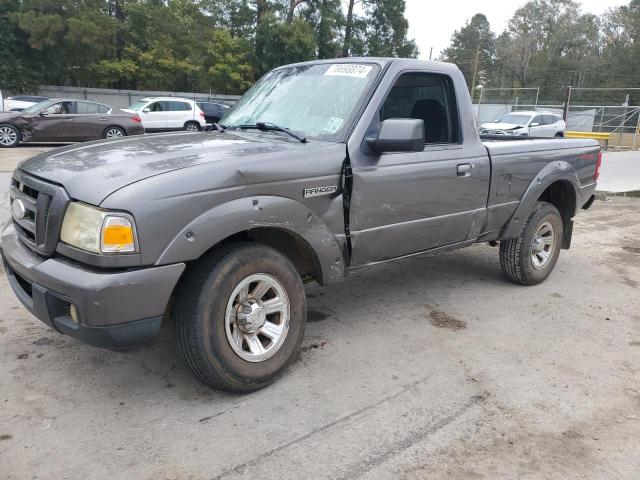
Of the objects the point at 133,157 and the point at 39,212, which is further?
the point at 133,157

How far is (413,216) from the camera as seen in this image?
3887 mm

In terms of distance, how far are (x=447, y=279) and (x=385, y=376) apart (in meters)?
2.25

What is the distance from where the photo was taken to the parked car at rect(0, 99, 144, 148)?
14820mm

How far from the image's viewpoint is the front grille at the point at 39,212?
2.71 meters

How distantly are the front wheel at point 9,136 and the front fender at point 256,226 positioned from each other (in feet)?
47.4

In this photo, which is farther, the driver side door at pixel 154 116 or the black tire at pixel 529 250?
the driver side door at pixel 154 116

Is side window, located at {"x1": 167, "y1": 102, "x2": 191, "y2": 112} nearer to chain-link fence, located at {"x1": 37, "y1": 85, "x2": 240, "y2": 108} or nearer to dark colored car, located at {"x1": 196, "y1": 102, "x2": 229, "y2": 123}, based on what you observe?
dark colored car, located at {"x1": 196, "y1": 102, "x2": 229, "y2": 123}

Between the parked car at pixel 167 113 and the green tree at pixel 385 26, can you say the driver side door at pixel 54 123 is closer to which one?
the parked car at pixel 167 113

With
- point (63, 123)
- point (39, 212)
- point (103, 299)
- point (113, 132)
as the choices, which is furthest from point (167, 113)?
point (103, 299)

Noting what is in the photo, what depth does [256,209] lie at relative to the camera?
2959mm

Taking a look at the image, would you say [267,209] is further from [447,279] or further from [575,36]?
[575,36]

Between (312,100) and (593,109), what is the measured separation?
30361 mm

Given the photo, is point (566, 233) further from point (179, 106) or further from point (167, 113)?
point (179, 106)

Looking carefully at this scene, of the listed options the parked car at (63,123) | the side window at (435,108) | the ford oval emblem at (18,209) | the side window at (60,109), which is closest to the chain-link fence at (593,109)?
the parked car at (63,123)
